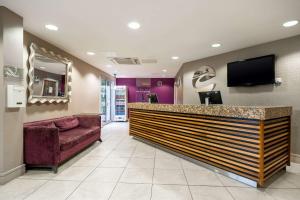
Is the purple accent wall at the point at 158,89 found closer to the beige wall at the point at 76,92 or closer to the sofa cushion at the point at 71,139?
the beige wall at the point at 76,92

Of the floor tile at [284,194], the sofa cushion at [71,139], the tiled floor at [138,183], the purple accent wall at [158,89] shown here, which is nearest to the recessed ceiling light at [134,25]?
the sofa cushion at [71,139]

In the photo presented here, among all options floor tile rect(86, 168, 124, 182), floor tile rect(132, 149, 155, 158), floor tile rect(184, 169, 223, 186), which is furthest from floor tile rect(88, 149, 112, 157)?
floor tile rect(184, 169, 223, 186)

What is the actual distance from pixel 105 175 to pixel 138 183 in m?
0.64

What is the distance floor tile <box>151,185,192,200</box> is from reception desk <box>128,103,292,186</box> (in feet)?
2.91

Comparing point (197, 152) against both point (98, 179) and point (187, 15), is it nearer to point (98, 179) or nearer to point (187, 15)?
point (98, 179)

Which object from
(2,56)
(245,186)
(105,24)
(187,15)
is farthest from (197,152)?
(2,56)

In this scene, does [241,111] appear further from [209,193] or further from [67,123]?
[67,123]

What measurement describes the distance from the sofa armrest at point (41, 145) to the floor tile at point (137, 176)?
1259 mm

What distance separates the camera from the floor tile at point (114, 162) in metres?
3.17

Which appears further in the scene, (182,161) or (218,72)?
(218,72)

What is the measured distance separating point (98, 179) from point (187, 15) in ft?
9.82

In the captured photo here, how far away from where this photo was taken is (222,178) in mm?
2648

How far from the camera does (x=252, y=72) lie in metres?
3.93

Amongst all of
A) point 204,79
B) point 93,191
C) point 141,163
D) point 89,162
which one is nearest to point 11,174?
point 89,162
